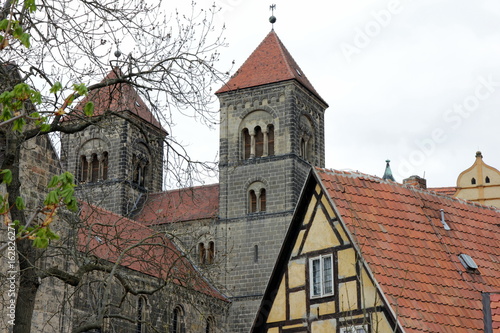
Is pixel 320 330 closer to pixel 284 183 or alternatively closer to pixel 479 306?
pixel 479 306

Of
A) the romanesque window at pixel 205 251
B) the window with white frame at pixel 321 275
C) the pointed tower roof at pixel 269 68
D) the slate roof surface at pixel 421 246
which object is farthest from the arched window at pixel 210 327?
the window with white frame at pixel 321 275

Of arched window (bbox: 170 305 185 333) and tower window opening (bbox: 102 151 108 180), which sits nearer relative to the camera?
arched window (bbox: 170 305 185 333)

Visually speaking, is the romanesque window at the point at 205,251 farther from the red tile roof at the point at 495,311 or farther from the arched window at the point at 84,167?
the red tile roof at the point at 495,311

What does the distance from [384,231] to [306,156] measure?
103ft

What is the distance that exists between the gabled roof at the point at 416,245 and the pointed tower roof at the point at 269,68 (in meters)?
28.9

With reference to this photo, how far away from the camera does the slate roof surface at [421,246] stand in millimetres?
17125

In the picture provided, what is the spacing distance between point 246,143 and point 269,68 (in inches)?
165

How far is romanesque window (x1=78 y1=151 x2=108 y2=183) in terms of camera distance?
52.8 m

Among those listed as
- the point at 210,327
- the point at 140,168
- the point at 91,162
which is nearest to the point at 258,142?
the point at 140,168

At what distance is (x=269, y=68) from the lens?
50.3 metres

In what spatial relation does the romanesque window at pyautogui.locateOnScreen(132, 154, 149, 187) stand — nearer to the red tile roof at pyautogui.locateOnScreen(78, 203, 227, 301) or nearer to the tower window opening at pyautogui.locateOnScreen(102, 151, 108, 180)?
the tower window opening at pyautogui.locateOnScreen(102, 151, 108, 180)

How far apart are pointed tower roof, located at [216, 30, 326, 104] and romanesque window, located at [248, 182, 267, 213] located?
5328 millimetres

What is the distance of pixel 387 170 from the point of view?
156ft

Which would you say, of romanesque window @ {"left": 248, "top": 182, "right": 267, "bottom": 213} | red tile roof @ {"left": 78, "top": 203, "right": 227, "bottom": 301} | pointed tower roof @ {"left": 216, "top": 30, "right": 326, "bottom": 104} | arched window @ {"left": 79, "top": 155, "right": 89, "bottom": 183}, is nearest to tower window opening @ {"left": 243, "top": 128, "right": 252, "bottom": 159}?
romanesque window @ {"left": 248, "top": 182, "right": 267, "bottom": 213}
